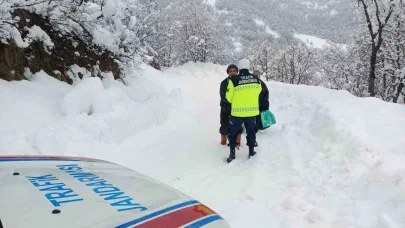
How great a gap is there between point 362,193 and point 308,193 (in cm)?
64

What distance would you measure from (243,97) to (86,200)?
13.0ft

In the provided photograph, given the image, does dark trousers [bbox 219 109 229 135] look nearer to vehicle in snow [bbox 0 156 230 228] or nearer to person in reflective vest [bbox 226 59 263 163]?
person in reflective vest [bbox 226 59 263 163]

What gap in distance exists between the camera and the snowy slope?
401 cm

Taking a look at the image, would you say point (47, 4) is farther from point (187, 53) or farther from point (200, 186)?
point (187, 53)

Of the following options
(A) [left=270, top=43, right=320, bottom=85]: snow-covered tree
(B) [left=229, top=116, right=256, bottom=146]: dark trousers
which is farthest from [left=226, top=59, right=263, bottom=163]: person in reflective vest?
(A) [left=270, top=43, right=320, bottom=85]: snow-covered tree

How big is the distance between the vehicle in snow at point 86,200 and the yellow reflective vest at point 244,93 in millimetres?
3175

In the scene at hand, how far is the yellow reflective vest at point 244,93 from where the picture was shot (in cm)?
581

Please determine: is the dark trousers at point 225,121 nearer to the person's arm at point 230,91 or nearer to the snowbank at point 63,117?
the person's arm at point 230,91

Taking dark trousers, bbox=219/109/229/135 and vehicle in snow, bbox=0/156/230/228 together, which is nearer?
vehicle in snow, bbox=0/156/230/228

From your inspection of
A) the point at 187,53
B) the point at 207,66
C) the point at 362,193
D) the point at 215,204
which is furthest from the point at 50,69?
the point at 187,53

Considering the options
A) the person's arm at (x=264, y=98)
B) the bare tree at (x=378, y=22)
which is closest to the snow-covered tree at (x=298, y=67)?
the bare tree at (x=378, y=22)

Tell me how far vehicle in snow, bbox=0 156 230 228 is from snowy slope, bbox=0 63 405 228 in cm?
166

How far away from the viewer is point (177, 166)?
229 inches

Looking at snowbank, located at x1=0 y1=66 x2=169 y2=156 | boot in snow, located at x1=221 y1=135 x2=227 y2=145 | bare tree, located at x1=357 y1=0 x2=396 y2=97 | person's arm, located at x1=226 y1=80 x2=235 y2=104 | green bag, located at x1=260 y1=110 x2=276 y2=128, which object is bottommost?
boot in snow, located at x1=221 y1=135 x2=227 y2=145
